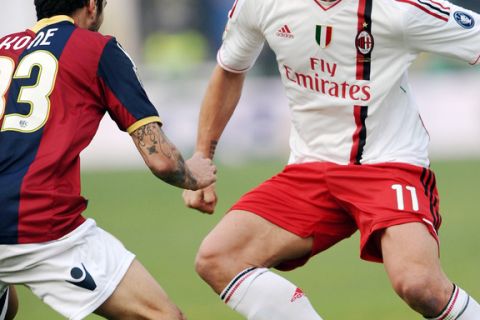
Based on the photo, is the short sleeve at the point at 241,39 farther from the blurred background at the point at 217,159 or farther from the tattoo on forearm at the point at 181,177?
the blurred background at the point at 217,159

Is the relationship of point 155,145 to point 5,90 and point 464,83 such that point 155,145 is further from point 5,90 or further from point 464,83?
point 464,83

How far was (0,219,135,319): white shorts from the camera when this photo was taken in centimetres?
563

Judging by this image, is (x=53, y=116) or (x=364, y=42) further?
(x=364, y=42)

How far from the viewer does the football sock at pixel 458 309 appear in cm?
593

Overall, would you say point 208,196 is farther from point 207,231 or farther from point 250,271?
point 207,231

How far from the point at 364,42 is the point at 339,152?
1.98 ft

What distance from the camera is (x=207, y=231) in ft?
42.4

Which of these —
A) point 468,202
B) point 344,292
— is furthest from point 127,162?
point 344,292

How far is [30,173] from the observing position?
5648mm

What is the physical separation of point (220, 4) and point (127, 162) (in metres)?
5.33

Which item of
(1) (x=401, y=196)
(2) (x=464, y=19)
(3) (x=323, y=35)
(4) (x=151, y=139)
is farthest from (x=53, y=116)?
(2) (x=464, y=19)

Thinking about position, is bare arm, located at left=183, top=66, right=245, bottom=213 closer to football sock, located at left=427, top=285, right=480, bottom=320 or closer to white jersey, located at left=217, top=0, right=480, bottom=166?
white jersey, located at left=217, top=0, right=480, bottom=166

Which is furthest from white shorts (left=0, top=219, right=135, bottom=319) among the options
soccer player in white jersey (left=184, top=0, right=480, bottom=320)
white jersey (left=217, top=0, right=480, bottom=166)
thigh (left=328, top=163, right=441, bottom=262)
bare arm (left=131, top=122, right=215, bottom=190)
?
white jersey (left=217, top=0, right=480, bottom=166)

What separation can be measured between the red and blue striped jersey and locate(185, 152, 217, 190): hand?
0.49m
